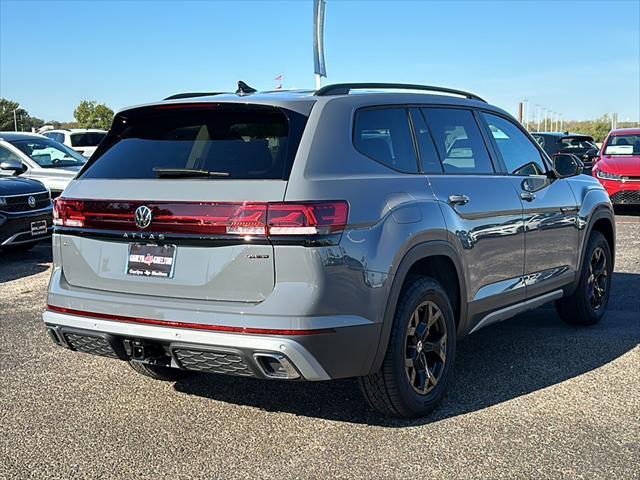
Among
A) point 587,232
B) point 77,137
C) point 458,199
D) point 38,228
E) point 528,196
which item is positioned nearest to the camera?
point 458,199

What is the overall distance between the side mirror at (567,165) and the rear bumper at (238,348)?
2835mm

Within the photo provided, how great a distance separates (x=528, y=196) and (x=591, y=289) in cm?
149

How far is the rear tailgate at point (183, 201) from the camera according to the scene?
353 cm

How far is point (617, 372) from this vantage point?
5.02 m

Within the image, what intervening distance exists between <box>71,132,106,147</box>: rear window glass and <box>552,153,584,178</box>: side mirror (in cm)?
1996

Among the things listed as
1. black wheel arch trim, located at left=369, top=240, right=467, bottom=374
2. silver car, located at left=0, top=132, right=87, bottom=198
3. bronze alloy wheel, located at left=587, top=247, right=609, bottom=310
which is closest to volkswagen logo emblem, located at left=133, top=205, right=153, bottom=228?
black wheel arch trim, located at left=369, top=240, right=467, bottom=374

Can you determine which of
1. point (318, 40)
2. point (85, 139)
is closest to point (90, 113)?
point (85, 139)

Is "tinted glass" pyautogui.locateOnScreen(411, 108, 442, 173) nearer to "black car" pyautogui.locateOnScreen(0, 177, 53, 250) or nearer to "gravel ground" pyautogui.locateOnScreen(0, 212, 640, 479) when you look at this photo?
"gravel ground" pyautogui.locateOnScreen(0, 212, 640, 479)

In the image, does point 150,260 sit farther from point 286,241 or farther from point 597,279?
point 597,279

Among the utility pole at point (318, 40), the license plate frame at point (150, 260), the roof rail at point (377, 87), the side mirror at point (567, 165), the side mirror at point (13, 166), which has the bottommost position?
the side mirror at point (13, 166)

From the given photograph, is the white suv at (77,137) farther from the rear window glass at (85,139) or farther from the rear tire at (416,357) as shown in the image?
the rear tire at (416,357)

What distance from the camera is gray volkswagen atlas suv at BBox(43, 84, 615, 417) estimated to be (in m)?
3.49

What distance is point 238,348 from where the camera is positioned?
348 cm

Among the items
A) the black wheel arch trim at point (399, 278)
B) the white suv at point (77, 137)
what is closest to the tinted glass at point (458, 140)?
the black wheel arch trim at point (399, 278)
